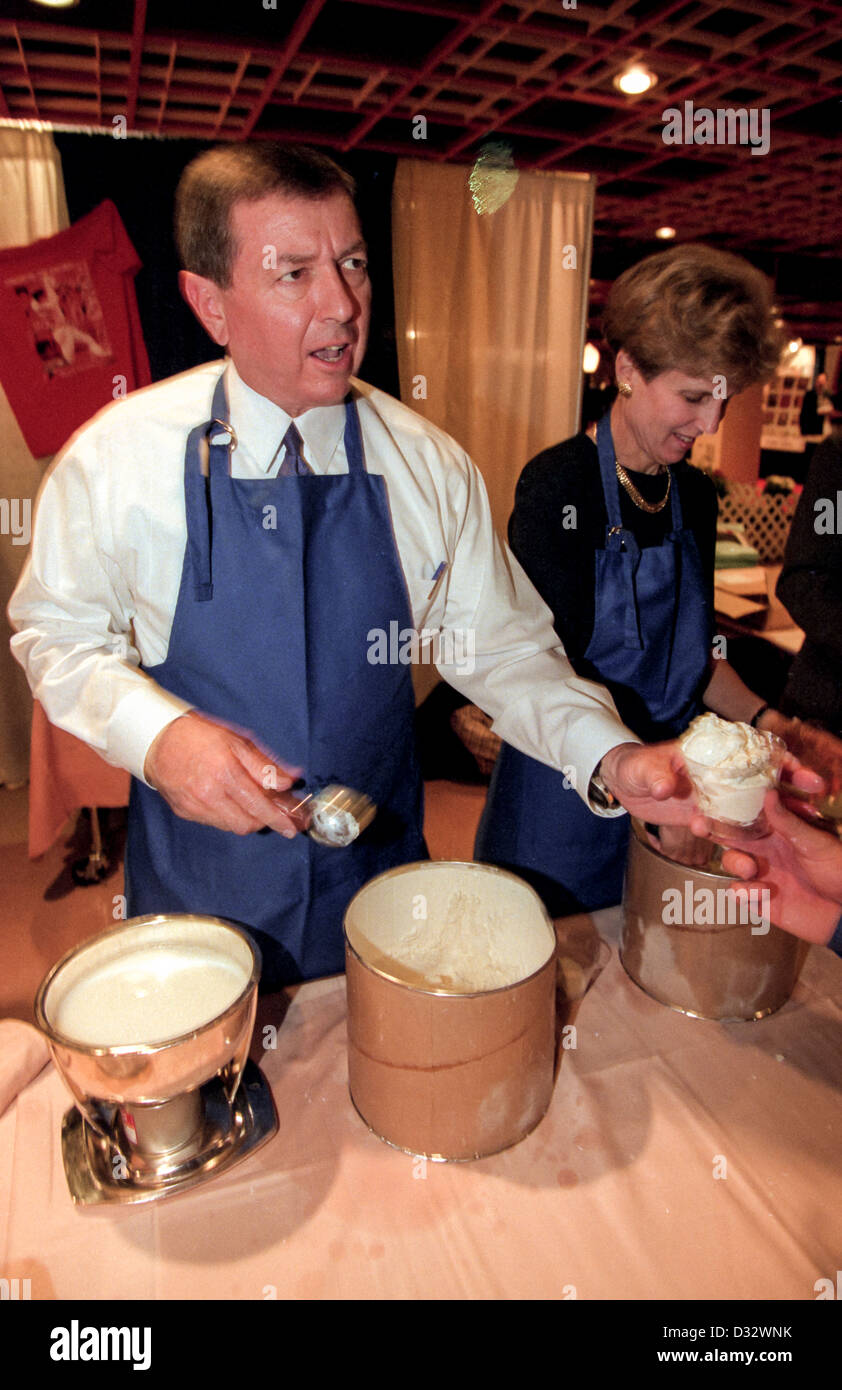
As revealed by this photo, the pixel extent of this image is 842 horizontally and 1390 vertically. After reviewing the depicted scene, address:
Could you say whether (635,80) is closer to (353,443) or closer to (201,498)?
(353,443)

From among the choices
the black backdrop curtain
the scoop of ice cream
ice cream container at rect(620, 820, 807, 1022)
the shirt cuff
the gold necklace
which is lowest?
ice cream container at rect(620, 820, 807, 1022)

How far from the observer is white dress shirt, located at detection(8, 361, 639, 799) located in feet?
3.89

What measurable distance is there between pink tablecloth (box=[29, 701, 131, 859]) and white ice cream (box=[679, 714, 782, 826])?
7.70 feet

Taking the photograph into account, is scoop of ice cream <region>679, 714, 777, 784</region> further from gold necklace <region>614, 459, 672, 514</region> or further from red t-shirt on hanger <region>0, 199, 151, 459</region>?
red t-shirt on hanger <region>0, 199, 151, 459</region>

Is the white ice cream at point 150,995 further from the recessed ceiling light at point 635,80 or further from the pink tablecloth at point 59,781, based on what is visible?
the recessed ceiling light at point 635,80


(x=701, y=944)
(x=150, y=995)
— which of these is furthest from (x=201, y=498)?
(x=701, y=944)

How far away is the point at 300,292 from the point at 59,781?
7.77ft

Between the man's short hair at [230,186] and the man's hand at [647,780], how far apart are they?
865 mm

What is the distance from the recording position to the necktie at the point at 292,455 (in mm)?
1271

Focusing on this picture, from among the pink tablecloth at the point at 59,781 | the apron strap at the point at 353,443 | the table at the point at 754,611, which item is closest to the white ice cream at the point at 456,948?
the apron strap at the point at 353,443

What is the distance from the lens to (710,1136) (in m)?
0.91

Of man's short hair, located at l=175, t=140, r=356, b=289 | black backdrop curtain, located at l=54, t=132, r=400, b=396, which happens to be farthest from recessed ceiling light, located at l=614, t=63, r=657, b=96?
man's short hair, located at l=175, t=140, r=356, b=289

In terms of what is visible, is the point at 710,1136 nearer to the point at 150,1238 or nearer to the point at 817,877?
the point at 817,877

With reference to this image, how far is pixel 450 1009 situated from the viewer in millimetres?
759
